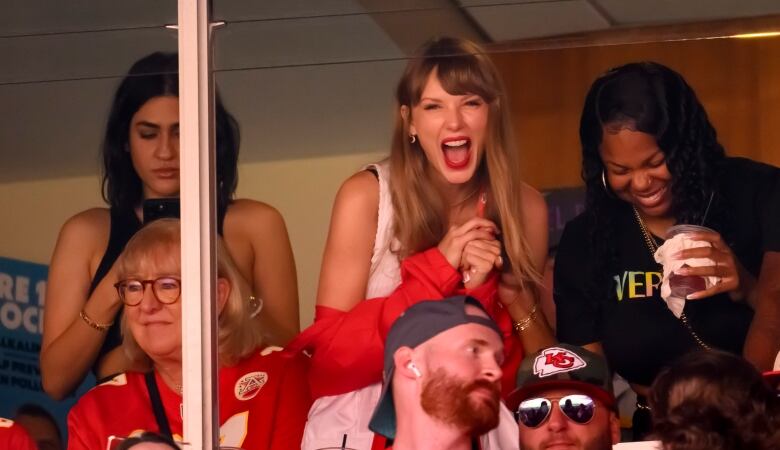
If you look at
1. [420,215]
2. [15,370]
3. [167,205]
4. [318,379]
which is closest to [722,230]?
[420,215]

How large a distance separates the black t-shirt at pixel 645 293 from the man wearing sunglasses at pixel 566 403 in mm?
93

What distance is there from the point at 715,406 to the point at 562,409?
22.0 inches

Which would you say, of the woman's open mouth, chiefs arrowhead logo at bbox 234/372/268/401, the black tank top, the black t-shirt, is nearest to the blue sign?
the black tank top

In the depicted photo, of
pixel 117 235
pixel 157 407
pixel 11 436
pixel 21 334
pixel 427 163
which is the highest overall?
pixel 427 163

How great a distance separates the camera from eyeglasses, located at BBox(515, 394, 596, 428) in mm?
4922

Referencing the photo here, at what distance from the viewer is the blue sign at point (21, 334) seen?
214 inches

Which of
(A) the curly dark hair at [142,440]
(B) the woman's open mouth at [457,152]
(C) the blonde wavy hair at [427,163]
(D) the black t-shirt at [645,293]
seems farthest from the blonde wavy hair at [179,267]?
(D) the black t-shirt at [645,293]

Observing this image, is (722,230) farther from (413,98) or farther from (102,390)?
(102,390)

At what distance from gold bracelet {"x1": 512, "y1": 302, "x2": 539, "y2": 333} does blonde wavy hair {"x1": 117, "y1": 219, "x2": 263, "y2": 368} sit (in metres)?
0.90

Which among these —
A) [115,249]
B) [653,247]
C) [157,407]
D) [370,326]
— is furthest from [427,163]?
[157,407]

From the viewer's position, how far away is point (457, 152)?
17.1ft

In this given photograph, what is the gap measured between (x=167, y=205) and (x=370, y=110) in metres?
0.80

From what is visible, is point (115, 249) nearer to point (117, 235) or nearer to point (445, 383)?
point (117, 235)

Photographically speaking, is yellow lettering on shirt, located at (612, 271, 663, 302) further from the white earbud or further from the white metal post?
the white metal post
